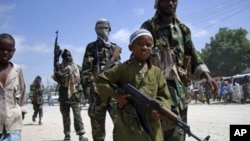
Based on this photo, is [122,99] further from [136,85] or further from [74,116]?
[74,116]

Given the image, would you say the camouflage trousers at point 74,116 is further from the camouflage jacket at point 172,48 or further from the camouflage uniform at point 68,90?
the camouflage jacket at point 172,48

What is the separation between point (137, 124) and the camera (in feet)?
9.52

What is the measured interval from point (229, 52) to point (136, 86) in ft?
155

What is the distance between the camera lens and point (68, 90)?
319 inches

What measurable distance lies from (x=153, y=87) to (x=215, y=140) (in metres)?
4.04

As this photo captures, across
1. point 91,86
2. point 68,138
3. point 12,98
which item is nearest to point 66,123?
point 68,138

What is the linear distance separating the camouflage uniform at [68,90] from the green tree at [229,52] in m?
42.3

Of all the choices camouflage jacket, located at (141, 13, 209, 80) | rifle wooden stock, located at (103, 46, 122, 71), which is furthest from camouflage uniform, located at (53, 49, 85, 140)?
camouflage jacket, located at (141, 13, 209, 80)

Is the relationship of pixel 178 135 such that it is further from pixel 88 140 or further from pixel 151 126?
pixel 88 140

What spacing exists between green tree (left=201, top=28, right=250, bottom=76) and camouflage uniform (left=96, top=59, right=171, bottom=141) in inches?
Result: 1840

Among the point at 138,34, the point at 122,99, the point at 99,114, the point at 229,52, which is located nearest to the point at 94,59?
the point at 99,114

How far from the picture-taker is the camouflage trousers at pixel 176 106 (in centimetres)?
343

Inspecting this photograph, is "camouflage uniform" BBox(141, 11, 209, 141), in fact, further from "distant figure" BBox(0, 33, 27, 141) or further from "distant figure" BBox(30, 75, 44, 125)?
"distant figure" BBox(30, 75, 44, 125)

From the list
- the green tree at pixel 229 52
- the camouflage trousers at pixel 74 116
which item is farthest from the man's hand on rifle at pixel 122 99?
the green tree at pixel 229 52
